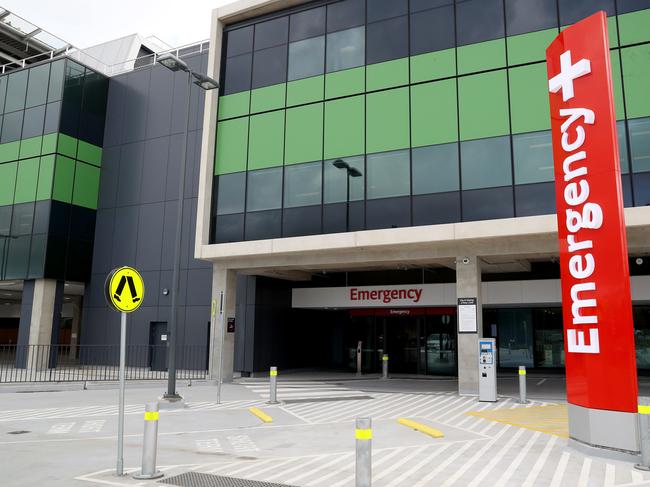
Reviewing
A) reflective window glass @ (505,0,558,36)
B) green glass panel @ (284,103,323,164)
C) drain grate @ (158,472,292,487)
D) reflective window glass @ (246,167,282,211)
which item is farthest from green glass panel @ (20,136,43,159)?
drain grate @ (158,472,292,487)

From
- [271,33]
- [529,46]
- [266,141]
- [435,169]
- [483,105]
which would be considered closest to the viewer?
[529,46]

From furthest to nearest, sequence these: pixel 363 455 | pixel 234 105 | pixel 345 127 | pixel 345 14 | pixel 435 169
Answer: pixel 234 105 < pixel 345 14 < pixel 345 127 < pixel 435 169 < pixel 363 455

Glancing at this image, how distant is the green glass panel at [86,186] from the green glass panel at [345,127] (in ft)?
50.6

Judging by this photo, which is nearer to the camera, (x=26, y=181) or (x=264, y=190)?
(x=264, y=190)

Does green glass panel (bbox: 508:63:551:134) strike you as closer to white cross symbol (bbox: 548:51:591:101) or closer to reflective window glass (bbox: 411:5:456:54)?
reflective window glass (bbox: 411:5:456:54)

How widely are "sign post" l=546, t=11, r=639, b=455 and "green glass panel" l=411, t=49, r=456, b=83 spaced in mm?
8813

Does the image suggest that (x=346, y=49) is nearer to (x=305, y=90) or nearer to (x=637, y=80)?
(x=305, y=90)

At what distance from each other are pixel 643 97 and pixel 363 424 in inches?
566

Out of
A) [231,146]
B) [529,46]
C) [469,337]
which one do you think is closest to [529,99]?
[529,46]

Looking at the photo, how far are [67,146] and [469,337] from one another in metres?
22.4

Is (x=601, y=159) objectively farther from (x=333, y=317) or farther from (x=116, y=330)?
(x=116, y=330)

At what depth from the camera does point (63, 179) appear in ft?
92.3

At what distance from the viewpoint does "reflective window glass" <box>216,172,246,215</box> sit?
2203 cm

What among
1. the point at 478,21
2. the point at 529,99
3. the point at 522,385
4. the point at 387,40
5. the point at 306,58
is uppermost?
the point at 306,58
